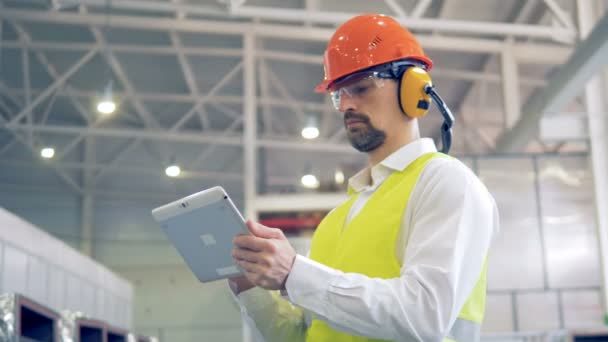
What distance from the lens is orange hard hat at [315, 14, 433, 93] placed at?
9.43 feet

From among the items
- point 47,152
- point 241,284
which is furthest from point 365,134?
point 47,152

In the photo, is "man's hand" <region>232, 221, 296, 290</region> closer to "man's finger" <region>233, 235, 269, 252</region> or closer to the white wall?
"man's finger" <region>233, 235, 269, 252</region>

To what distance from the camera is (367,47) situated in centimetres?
289

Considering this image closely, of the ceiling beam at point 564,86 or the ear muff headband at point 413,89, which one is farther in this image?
the ceiling beam at point 564,86

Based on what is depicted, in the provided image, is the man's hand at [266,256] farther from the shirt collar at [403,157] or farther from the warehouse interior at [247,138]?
the warehouse interior at [247,138]

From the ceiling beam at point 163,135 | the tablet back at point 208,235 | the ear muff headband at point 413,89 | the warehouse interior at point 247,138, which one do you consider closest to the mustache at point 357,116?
the ear muff headband at point 413,89

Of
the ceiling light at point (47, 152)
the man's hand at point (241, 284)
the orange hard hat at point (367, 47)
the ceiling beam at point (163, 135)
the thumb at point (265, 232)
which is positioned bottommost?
the man's hand at point (241, 284)

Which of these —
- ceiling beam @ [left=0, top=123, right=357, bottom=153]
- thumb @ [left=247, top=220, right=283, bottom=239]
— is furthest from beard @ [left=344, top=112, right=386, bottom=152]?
ceiling beam @ [left=0, top=123, right=357, bottom=153]

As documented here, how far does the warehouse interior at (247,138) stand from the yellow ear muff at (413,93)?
388 inches

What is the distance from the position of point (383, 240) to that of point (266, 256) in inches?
16.9

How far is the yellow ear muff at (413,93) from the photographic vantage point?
9.25 ft

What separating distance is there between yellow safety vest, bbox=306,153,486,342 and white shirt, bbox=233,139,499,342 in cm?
3

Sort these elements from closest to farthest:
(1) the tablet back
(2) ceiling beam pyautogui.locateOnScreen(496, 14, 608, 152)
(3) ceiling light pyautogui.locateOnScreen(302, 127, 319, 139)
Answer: (1) the tablet back, (2) ceiling beam pyautogui.locateOnScreen(496, 14, 608, 152), (3) ceiling light pyautogui.locateOnScreen(302, 127, 319, 139)

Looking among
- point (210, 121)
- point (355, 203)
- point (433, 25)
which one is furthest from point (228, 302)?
point (355, 203)
